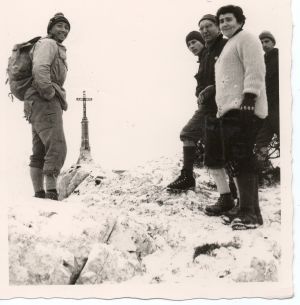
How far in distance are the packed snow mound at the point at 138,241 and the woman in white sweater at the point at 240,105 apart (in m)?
0.14

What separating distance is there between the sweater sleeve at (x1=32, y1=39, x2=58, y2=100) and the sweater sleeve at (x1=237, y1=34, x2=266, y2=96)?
1.26 meters

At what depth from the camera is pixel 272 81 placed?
4.29m

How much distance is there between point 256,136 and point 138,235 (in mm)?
1033

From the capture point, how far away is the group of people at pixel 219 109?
4.07m

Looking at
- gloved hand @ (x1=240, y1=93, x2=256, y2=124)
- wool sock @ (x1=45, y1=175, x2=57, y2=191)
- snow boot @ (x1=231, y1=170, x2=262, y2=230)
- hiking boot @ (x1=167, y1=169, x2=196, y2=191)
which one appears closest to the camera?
gloved hand @ (x1=240, y1=93, x2=256, y2=124)

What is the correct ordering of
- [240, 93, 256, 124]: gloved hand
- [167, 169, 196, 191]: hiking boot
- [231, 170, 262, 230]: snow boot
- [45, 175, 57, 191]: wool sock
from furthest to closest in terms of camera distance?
[167, 169, 196, 191]: hiking boot
[45, 175, 57, 191]: wool sock
[231, 170, 262, 230]: snow boot
[240, 93, 256, 124]: gloved hand

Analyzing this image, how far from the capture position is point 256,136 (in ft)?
13.8

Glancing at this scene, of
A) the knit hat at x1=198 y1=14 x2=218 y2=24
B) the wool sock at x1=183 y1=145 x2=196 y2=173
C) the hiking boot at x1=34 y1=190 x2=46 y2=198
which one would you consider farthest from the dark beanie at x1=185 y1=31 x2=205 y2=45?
the hiking boot at x1=34 y1=190 x2=46 y2=198

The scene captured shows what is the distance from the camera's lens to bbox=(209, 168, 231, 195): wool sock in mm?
4211

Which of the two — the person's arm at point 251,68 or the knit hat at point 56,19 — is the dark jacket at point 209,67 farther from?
the knit hat at point 56,19

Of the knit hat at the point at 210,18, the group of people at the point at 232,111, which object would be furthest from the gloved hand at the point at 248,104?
the knit hat at the point at 210,18

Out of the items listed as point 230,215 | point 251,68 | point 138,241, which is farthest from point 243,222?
point 251,68

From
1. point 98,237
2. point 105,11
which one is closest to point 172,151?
point 98,237

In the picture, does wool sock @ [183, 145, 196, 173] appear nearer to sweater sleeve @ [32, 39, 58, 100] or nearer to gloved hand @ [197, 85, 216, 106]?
gloved hand @ [197, 85, 216, 106]
